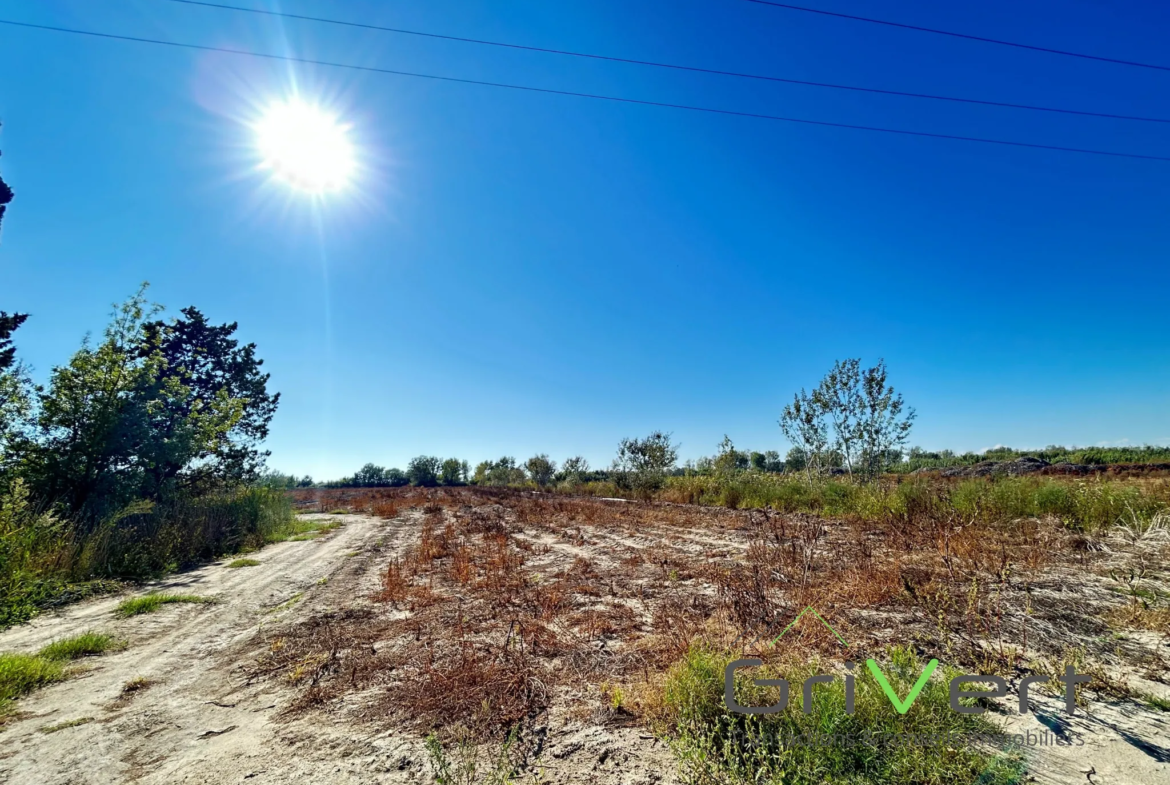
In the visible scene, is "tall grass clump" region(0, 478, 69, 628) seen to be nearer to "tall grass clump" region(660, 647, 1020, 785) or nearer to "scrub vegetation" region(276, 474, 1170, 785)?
"scrub vegetation" region(276, 474, 1170, 785)

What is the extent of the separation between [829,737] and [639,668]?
1.65 m

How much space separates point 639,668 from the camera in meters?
3.62

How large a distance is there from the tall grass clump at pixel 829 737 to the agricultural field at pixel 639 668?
0.7 inches

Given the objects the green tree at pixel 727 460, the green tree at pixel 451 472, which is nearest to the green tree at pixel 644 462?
the green tree at pixel 727 460

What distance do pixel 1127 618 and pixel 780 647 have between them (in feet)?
10.7

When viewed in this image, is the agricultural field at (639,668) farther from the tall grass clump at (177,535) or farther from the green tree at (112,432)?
the green tree at (112,432)

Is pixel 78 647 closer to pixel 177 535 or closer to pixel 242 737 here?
pixel 242 737

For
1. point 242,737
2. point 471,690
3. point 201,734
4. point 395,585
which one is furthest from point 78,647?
point 471,690

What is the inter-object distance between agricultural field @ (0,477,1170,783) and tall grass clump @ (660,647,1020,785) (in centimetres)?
2

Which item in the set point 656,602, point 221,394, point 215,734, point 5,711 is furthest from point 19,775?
point 221,394

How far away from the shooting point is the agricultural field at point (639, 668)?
2412 millimetres

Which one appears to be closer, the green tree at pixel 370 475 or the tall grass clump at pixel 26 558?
the tall grass clump at pixel 26 558

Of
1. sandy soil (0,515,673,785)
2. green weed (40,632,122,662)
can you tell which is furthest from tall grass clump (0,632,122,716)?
sandy soil (0,515,673,785)

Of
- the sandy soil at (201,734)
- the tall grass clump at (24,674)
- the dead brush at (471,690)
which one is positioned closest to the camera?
the sandy soil at (201,734)
